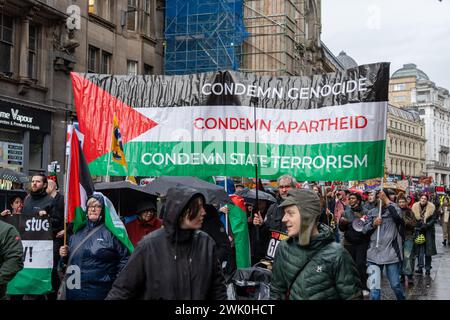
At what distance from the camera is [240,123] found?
7824mm

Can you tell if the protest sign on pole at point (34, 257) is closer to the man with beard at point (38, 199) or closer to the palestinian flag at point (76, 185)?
the man with beard at point (38, 199)

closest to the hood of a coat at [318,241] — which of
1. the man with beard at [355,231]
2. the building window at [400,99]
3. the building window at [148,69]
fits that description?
the man with beard at [355,231]

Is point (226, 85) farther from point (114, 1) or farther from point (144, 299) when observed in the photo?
point (114, 1)

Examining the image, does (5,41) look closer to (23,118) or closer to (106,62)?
(23,118)

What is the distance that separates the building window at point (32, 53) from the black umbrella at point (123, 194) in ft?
44.9

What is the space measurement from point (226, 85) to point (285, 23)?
30531mm

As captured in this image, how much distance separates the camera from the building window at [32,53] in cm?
2052

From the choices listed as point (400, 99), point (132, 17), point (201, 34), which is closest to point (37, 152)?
point (132, 17)

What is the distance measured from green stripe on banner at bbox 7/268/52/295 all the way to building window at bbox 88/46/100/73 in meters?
17.2

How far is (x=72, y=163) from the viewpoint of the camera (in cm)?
654

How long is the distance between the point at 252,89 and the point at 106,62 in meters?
17.9

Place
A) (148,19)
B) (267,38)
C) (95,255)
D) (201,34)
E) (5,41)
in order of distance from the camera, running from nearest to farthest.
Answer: (95,255) → (5,41) → (148,19) → (201,34) → (267,38)

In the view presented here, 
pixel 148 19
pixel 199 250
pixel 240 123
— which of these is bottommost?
pixel 199 250

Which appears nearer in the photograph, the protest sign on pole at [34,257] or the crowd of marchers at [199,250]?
the crowd of marchers at [199,250]
